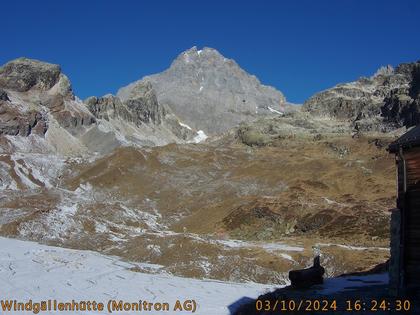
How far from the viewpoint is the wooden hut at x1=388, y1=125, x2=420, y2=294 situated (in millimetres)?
16297

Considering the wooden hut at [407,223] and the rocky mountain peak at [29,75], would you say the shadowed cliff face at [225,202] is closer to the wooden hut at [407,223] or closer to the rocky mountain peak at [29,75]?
the wooden hut at [407,223]

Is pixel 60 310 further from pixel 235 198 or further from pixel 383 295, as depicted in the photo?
pixel 235 198

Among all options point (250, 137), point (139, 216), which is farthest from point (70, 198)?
point (250, 137)

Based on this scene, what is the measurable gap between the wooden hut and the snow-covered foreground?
20.2ft

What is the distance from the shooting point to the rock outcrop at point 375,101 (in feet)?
352

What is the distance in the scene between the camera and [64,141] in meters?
143

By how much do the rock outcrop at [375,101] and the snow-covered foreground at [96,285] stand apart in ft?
282

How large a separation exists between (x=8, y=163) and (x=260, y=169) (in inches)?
1345

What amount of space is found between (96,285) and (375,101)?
113831 millimetres

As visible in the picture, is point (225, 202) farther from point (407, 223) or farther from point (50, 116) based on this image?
point (50, 116)

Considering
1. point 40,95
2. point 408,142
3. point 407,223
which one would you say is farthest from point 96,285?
point 40,95

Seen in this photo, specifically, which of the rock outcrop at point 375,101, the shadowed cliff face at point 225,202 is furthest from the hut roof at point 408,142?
the rock outcrop at point 375,101

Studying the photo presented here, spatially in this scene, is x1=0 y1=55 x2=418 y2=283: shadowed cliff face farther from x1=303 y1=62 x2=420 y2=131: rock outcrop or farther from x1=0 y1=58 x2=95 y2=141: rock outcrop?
x1=0 y1=58 x2=95 y2=141: rock outcrop

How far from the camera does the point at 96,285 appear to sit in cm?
2230
